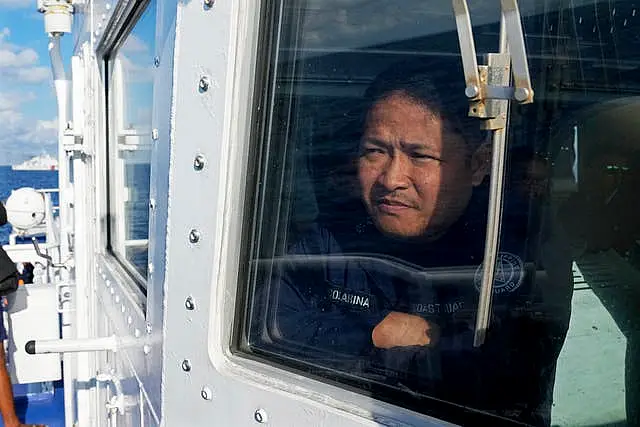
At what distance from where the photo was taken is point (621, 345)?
696 millimetres

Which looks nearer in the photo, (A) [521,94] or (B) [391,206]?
(A) [521,94]

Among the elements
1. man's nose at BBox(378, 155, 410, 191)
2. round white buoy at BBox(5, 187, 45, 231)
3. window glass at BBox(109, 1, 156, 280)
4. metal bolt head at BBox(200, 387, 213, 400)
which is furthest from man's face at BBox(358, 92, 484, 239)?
round white buoy at BBox(5, 187, 45, 231)

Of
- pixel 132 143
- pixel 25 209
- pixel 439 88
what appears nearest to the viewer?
pixel 439 88

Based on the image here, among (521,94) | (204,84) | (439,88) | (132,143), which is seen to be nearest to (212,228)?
(204,84)

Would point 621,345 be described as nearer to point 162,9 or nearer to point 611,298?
point 611,298

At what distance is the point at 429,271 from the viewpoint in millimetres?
829

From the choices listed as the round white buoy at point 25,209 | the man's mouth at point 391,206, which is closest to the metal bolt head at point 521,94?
the man's mouth at point 391,206

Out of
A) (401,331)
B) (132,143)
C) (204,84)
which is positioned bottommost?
(401,331)

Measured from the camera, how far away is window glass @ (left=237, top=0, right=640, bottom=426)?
2.28 ft

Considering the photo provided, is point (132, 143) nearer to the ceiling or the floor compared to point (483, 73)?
nearer to the floor

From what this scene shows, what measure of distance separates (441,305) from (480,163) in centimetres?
17

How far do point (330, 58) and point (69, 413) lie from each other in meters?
3.08

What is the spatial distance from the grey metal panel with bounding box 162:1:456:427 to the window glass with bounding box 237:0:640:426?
37 mm

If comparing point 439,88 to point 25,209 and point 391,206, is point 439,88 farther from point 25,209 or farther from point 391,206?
point 25,209
